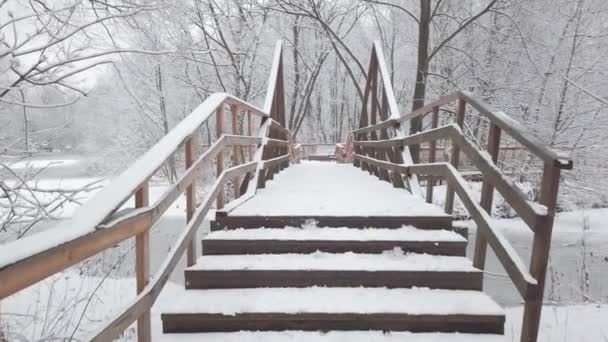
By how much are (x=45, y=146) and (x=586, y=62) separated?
1308 cm

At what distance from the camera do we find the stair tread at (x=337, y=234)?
267cm

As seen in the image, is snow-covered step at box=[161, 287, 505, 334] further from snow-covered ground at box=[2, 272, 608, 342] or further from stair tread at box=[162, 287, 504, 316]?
snow-covered ground at box=[2, 272, 608, 342]

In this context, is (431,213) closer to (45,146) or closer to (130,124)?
(45,146)

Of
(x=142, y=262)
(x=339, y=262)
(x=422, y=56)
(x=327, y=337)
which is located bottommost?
(x=327, y=337)

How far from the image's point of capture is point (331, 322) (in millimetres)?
2139

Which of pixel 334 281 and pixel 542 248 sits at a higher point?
pixel 542 248

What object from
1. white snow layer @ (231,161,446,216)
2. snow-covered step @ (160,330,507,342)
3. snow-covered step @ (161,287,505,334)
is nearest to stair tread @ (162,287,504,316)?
snow-covered step @ (161,287,505,334)

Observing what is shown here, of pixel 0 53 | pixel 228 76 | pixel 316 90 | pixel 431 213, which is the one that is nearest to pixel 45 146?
pixel 0 53

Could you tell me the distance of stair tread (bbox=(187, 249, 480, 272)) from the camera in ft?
7.92

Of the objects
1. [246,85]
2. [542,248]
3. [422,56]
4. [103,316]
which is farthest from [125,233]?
[246,85]

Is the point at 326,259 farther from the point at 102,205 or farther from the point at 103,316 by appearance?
the point at 103,316

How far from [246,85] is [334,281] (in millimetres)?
11127

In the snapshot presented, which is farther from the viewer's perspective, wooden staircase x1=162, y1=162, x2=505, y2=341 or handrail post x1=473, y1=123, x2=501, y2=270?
handrail post x1=473, y1=123, x2=501, y2=270

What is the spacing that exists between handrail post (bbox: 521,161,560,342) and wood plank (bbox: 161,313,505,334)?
29 cm
